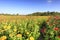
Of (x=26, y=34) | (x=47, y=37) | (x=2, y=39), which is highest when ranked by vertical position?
(x=2, y=39)

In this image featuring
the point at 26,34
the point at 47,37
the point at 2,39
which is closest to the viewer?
the point at 2,39

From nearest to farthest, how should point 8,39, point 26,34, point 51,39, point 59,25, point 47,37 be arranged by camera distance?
point 8,39 → point 26,34 → point 51,39 → point 47,37 → point 59,25

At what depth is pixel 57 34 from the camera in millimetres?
11000

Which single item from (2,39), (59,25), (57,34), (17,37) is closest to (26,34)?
(17,37)

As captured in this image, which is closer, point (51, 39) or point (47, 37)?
point (51, 39)

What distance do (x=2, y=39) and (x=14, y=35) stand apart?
825mm

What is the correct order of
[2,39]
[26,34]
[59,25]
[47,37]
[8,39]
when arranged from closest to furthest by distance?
[2,39] < [8,39] < [26,34] < [47,37] < [59,25]

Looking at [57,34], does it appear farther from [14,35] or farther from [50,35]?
[14,35]

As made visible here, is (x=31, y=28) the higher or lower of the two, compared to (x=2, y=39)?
lower

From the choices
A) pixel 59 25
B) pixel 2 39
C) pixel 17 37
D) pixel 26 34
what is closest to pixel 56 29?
pixel 59 25

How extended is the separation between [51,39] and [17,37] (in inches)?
173

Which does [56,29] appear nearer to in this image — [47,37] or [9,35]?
[47,37]

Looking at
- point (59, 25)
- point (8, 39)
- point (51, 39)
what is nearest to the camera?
point (8, 39)

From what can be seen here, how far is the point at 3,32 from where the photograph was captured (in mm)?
6613
